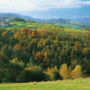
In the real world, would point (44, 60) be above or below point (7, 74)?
below

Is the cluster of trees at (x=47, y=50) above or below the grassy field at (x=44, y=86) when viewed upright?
below

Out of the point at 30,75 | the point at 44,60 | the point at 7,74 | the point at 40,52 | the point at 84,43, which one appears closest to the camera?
the point at 7,74

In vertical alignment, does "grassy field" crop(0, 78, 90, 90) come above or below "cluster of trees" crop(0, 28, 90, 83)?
above

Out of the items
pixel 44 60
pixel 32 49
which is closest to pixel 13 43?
pixel 32 49

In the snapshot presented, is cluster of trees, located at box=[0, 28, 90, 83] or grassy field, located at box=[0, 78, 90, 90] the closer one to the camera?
grassy field, located at box=[0, 78, 90, 90]

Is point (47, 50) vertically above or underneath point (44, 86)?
underneath

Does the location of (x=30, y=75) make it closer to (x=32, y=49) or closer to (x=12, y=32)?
(x=32, y=49)

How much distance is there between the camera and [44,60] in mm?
89250

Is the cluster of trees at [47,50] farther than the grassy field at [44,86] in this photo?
Yes

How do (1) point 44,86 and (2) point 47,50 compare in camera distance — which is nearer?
(1) point 44,86

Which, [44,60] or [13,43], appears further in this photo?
[13,43]

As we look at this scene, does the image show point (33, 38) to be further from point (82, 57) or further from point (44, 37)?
point (82, 57)

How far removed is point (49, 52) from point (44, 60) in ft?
28.5

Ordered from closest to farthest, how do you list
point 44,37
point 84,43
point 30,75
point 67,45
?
point 30,75
point 67,45
point 84,43
point 44,37
